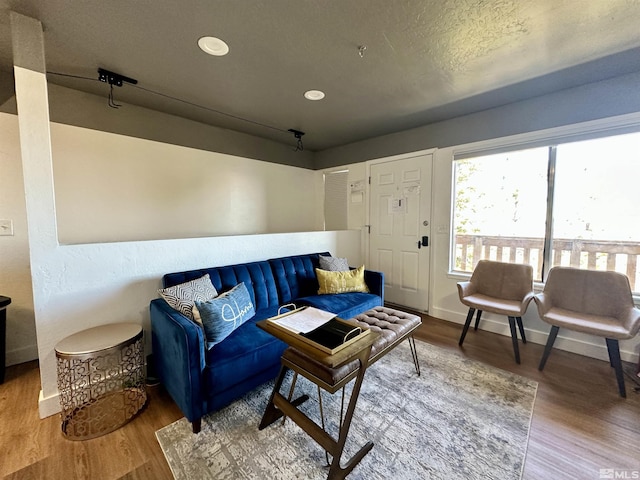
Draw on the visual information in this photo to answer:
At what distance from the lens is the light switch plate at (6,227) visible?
84.3 inches

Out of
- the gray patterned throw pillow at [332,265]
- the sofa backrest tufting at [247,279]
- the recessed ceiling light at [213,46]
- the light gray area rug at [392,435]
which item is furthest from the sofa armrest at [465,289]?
the recessed ceiling light at [213,46]

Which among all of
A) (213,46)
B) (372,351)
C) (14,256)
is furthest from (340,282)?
(14,256)

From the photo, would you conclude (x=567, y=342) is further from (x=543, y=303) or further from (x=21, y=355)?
(x=21, y=355)

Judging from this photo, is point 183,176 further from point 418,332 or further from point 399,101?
point 418,332

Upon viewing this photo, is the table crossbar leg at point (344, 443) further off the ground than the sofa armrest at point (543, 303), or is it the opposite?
the sofa armrest at point (543, 303)

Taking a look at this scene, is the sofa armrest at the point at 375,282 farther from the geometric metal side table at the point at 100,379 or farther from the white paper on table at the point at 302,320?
the geometric metal side table at the point at 100,379

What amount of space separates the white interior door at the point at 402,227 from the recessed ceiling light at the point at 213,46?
252cm

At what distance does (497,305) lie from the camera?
243 cm

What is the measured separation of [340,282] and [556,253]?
2.28 meters

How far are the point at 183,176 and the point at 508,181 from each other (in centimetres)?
380

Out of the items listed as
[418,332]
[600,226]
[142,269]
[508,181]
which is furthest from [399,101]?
[142,269]

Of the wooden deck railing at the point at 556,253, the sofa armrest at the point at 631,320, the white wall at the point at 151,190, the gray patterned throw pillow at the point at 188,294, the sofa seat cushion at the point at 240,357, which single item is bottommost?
the sofa seat cushion at the point at 240,357

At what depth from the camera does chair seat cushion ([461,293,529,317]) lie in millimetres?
2316

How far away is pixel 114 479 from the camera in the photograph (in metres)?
1.25
